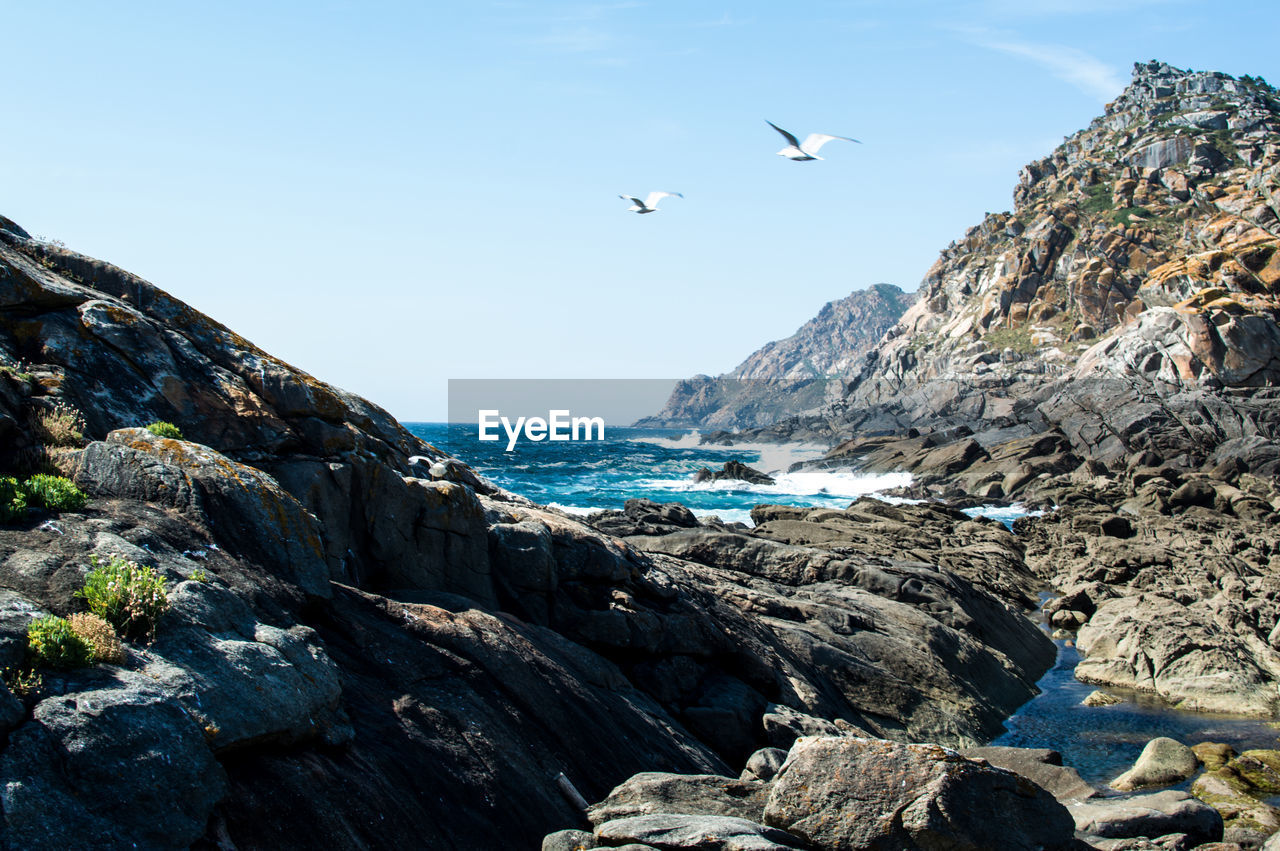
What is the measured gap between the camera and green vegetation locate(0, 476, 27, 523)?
290 inches

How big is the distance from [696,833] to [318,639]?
3983mm

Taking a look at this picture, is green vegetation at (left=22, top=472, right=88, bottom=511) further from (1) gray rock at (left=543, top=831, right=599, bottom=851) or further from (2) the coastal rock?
(2) the coastal rock

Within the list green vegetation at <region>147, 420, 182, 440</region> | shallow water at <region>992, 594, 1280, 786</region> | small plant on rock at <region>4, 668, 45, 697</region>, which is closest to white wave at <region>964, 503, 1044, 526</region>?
shallow water at <region>992, 594, 1280, 786</region>

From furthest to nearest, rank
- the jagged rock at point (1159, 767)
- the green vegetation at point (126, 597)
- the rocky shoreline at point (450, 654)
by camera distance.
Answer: the jagged rock at point (1159, 767)
the green vegetation at point (126, 597)
the rocky shoreline at point (450, 654)

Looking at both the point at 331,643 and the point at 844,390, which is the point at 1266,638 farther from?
the point at 844,390

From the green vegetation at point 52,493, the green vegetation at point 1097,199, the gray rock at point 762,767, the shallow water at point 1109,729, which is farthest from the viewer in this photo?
the green vegetation at point 1097,199

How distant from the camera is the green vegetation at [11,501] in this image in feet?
24.1

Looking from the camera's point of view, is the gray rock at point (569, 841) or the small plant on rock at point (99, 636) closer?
the small plant on rock at point (99, 636)

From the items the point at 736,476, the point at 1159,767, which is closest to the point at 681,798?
the point at 1159,767

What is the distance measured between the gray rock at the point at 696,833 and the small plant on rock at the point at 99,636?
4354 mm

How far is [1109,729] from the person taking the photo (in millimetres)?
17125

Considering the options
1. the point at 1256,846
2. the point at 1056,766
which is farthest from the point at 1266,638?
the point at 1256,846

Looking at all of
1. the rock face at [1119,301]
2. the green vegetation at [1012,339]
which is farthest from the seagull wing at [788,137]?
the green vegetation at [1012,339]

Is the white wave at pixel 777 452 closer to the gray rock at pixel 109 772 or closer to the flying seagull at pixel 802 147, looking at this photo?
the flying seagull at pixel 802 147
